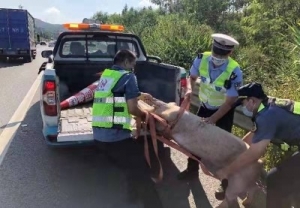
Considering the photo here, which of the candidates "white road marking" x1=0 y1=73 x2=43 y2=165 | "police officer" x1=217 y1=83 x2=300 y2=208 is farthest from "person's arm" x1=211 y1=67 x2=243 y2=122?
"white road marking" x1=0 y1=73 x2=43 y2=165

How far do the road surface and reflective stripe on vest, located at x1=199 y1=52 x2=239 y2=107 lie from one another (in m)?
1.05

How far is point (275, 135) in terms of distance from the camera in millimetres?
2779

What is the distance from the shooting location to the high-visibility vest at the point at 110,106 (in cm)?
318

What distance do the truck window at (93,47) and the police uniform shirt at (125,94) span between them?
134 inches

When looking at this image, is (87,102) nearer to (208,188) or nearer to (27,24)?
(208,188)

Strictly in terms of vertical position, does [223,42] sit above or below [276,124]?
above

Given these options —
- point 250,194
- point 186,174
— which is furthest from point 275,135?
point 186,174

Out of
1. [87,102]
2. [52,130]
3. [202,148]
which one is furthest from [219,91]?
[87,102]

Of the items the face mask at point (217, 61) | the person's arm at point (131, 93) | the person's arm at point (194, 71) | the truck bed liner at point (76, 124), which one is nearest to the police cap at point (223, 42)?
the face mask at point (217, 61)

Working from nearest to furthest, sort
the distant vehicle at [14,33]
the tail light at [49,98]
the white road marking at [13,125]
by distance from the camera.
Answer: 1. the tail light at [49,98]
2. the white road marking at [13,125]
3. the distant vehicle at [14,33]

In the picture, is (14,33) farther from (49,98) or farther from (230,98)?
(230,98)

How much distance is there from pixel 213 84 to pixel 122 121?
116 centimetres

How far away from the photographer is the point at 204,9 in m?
30.1

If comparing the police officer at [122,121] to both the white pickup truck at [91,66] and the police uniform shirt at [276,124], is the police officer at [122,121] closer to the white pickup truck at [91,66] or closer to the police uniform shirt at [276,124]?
the police uniform shirt at [276,124]
